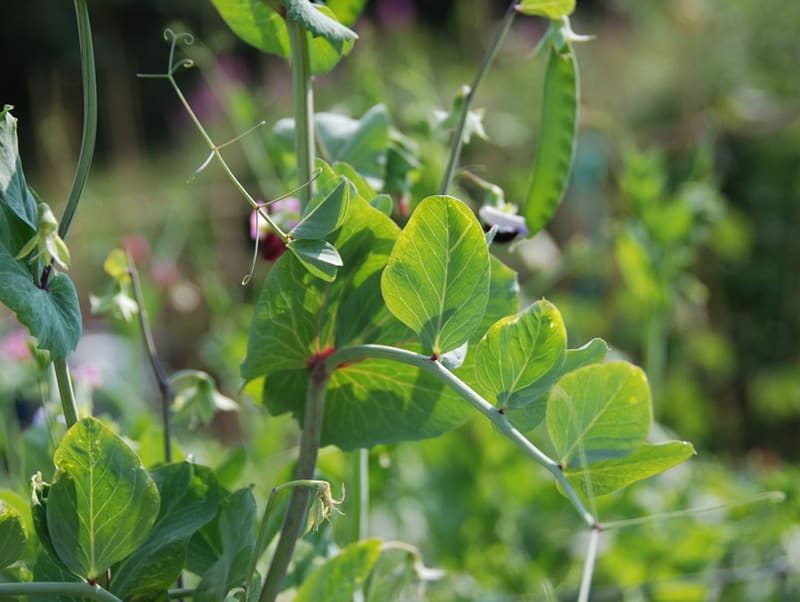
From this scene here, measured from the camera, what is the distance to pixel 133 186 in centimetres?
455

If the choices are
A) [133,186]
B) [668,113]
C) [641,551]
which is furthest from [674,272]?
[133,186]

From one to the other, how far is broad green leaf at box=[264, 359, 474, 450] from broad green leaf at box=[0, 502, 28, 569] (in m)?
0.14

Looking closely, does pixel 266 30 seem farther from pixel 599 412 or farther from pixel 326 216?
pixel 599 412

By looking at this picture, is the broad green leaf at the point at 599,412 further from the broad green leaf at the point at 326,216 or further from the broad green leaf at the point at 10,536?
the broad green leaf at the point at 10,536

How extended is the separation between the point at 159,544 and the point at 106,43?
7.06 m

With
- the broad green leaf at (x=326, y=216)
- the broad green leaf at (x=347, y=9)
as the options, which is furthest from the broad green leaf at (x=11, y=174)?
the broad green leaf at (x=347, y=9)

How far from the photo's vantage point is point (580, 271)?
166cm

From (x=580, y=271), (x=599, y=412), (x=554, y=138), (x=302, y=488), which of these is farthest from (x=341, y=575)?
(x=580, y=271)

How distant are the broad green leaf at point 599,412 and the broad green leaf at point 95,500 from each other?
6.5 inches

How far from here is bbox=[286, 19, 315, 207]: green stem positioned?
0.41 metres

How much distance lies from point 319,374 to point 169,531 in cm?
10

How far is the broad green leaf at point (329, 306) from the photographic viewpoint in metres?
0.39

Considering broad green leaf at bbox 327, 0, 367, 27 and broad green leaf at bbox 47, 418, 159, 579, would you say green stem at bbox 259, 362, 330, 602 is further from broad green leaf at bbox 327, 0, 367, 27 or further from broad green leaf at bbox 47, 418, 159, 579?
broad green leaf at bbox 327, 0, 367, 27

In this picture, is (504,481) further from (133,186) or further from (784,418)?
(133,186)
